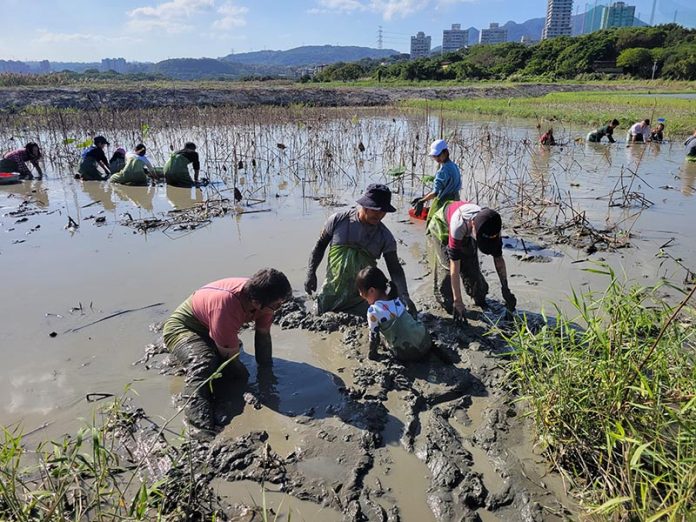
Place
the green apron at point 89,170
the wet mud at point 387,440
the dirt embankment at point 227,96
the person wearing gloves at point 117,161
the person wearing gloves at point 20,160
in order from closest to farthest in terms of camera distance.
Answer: the wet mud at point 387,440 → the green apron at point 89,170 → the person wearing gloves at point 20,160 → the person wearing gloves at point 117,161 → the dirt embankment at point 227,96

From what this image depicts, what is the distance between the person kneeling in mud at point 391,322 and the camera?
3631 mm

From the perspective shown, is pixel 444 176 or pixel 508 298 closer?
pixel 508 298

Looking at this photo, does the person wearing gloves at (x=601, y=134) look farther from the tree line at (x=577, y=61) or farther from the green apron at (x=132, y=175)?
the tree line at (x=577, y=61)

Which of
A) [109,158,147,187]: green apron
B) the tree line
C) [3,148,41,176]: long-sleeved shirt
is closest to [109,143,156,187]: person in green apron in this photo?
[109,158,147,187]: green apron

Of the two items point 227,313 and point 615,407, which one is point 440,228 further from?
point 615,407

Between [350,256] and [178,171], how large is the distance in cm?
670

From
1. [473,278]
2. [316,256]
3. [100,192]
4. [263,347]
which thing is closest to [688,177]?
[473,278]

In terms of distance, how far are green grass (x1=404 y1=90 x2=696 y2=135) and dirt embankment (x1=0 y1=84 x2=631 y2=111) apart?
228 inches

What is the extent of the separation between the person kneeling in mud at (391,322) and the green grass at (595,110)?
46.7ft

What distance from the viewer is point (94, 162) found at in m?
10.5

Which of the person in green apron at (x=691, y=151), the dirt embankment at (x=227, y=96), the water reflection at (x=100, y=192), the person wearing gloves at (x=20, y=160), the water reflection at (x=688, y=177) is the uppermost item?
the dirt embankment at (x=227, y=96)

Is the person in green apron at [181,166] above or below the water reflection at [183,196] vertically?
above

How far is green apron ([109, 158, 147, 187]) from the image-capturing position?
9984mm

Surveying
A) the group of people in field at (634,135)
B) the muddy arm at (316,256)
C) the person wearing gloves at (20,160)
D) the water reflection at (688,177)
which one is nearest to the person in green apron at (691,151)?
the water reflection at (688,177)
